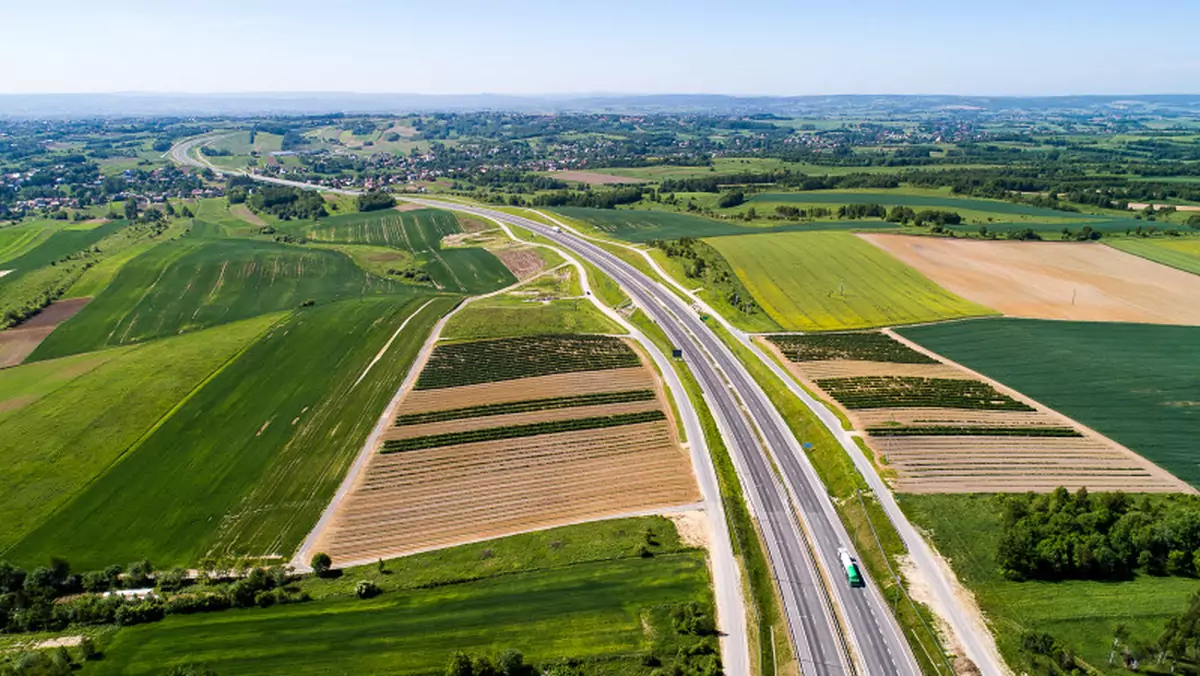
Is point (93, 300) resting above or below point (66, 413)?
above

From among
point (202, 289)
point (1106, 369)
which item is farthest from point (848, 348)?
point (202, 289)

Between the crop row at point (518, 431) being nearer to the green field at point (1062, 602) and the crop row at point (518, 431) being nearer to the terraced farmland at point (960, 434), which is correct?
the terraced farmland at point (960, 434)

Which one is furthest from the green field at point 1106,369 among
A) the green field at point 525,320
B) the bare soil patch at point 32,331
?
the bare soil patch at point 32,331

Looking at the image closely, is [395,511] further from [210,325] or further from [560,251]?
[560,251]

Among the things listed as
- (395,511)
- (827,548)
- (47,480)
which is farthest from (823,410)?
(47,480)

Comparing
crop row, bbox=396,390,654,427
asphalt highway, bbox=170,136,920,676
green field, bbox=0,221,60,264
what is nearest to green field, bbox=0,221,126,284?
green field, bbox=0,221,60,264

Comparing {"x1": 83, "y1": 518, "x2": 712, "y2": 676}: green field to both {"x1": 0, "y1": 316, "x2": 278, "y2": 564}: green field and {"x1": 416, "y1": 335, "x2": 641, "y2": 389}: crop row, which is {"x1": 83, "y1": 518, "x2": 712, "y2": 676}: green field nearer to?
{"x1": 0, "y1": 316, "x2": 278, "y2": 564}: green field
